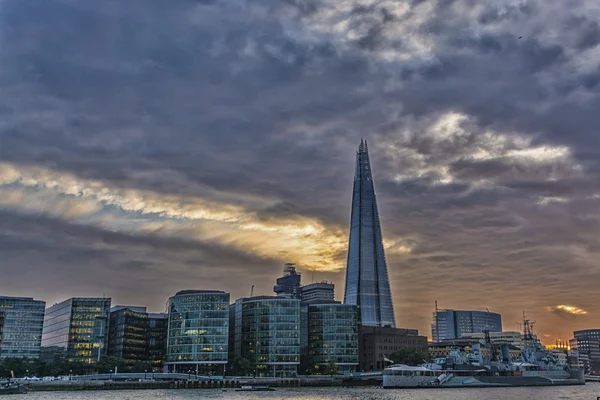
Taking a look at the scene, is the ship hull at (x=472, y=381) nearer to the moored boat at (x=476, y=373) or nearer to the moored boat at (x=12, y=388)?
the moored boat at (x=476, y=373)

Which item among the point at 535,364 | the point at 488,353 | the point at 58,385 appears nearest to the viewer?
the point at 58,385

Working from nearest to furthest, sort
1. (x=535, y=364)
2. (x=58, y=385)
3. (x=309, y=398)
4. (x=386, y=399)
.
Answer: (x=386, y=399) < (x=309, y=398) < (x=58, y=385) < (x=535, y=364)

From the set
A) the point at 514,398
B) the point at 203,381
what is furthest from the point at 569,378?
the point at 203,381

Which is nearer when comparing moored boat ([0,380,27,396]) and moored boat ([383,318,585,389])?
moored boat ([0,380,27,396])

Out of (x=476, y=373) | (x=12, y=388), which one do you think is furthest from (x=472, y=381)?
(x=12, y=388)

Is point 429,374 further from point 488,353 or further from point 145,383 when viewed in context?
point 145,383

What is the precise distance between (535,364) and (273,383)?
258ft

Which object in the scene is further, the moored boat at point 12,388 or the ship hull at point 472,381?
the ship hull at point 472,381

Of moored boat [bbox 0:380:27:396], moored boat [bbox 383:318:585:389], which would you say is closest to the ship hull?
moored boat [bbox 383:318:585:389]

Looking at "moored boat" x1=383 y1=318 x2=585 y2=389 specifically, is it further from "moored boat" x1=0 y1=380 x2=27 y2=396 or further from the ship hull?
"moored boat" x1=0 y1=380 x2=27 y2=396

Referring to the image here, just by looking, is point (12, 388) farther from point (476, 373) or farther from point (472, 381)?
point (476, 373)

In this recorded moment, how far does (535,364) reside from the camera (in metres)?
187

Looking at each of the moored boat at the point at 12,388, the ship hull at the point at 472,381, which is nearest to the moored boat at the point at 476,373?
the ship hull at the point at 472,381

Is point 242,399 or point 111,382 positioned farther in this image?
point 111,382
